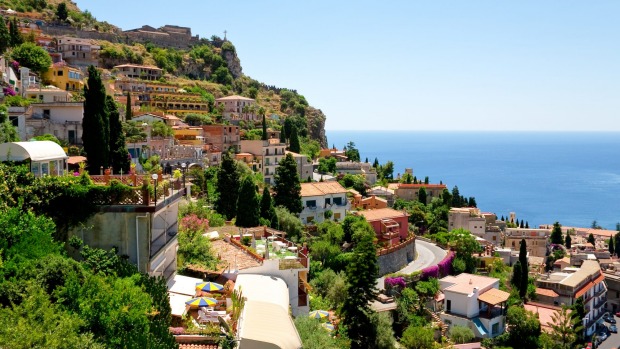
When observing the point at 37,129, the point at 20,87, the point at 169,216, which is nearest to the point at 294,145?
the point at 20,87

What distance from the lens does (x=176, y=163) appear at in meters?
44.0

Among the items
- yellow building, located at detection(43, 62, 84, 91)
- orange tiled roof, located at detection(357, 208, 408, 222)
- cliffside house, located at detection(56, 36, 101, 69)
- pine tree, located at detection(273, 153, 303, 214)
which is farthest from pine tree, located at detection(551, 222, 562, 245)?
cliffside house, located at detection(56, 36, 101, 69)

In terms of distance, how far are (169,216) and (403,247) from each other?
27.7 m

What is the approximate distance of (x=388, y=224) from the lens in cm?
4450

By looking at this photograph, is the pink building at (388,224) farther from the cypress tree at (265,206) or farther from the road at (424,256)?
the cypress tree at (265,206)

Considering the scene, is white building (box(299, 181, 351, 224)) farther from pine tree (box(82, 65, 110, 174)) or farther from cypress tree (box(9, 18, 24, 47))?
cypress tree (box(9, 18, 24, 47))

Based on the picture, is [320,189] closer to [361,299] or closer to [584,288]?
[361,299]

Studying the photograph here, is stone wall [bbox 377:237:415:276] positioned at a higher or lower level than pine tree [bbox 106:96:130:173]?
lower

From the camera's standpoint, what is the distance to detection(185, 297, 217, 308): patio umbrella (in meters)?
14.7

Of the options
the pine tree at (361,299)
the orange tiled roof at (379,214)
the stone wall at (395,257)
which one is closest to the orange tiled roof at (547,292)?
the stone wall at (395,257)

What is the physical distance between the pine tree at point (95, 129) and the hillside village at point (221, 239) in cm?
13

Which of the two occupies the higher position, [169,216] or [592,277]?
[169,216]

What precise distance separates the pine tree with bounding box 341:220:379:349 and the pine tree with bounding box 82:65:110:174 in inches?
510

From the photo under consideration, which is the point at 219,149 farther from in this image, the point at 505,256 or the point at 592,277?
the point at 592,277
